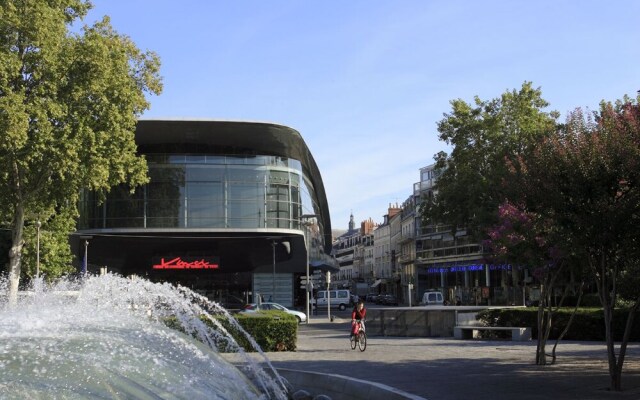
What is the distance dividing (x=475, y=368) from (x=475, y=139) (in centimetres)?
2658

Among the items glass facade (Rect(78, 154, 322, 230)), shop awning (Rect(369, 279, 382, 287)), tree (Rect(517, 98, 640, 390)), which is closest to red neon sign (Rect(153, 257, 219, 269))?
glass facade (Rect(78, 154, 322, 230))

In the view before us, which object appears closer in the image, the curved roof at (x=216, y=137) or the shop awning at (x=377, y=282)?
the curved roof at (x=216, y=137)

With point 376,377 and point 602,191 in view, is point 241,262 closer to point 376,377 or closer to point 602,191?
point 376,377

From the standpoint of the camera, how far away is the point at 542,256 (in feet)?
46.6

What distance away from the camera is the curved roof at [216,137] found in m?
53.5

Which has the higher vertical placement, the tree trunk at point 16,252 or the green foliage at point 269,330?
the tree trunk at point 16,252

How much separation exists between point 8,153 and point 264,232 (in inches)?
1217

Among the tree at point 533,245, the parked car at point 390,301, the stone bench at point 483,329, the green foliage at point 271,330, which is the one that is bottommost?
the parked car at point 390,301

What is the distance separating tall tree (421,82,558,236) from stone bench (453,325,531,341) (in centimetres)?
1237

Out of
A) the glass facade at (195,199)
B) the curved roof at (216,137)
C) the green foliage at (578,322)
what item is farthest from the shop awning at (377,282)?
the green foliage at (578,322)

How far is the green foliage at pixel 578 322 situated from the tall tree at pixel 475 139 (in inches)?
434

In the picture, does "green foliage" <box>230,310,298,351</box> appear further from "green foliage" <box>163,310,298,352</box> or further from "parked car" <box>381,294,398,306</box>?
"parked car" <box>381,294,398,306</box>

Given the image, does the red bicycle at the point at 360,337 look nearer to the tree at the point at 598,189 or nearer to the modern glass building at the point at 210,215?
the tree at the point at 598,189

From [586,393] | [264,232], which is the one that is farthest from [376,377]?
[264,232]
